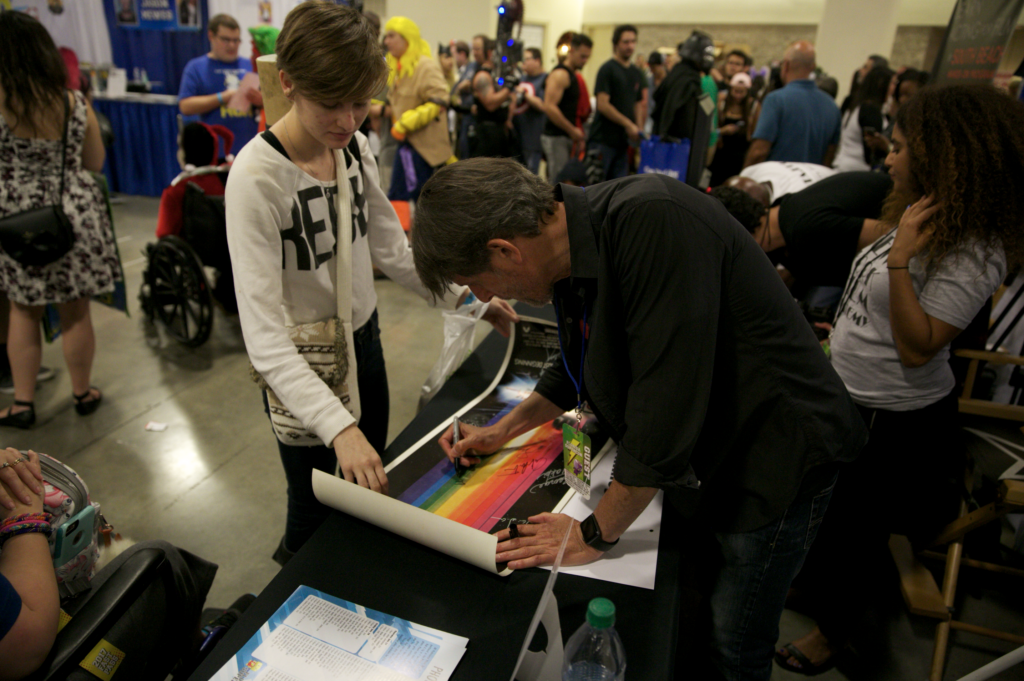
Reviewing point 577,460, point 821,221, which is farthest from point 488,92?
point 577,460

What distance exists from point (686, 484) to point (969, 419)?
5.38 ft

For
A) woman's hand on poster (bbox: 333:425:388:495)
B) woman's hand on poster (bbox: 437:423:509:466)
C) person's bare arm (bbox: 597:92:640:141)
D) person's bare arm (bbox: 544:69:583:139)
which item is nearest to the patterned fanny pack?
woman's hand on poster (bbox: 333:425:388:495)

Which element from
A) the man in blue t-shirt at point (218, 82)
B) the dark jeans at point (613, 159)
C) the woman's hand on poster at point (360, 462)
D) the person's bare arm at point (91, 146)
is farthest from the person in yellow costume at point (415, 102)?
the woman's hand on poster at point (360, 462)

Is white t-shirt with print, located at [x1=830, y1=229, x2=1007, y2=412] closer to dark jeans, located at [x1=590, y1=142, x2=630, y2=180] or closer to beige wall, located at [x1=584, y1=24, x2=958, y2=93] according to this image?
dark jeans, located at [x1=590, y1=142, x2=630, y2=180]

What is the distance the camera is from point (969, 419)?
1.91m

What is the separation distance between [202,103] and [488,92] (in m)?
1.96

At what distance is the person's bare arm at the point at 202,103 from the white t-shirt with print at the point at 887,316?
341cm

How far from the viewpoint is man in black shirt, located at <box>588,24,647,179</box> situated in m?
4.38

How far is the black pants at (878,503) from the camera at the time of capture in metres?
1.54

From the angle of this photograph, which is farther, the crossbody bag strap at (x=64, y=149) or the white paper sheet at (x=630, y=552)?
the crossbody bag strap at (x=64, y=149)

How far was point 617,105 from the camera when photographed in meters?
4.45

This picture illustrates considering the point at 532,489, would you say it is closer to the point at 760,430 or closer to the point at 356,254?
the point at 760,430

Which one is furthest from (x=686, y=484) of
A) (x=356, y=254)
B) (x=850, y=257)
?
(x=850, y=257)

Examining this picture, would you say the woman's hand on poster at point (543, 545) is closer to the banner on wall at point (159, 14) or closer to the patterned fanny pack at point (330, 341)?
the patterned fanny pack at point (330, 341)
